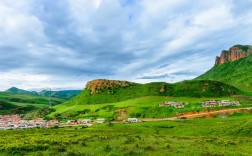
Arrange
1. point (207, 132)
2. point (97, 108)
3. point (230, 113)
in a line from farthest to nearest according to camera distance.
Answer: point (97, 108)
point (230, 113)
point (207, 132)

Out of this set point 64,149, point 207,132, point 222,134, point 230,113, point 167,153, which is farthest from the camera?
point 230,113

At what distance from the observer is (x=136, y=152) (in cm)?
3681

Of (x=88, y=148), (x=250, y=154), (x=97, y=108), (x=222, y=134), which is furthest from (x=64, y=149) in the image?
(x=97, y=108)

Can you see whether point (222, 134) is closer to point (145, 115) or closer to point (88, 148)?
point (88, 148)

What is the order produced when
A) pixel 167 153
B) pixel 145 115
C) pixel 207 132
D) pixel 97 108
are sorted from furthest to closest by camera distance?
pixel 97 108 < pixel 145 115 < pixel 207 132 < pixel 167 153

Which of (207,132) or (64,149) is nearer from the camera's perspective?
(64,149)

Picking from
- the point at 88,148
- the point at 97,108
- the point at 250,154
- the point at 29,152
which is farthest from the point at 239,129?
the point at 97,108

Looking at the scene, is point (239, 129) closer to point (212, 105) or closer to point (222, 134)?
point (222, 134)

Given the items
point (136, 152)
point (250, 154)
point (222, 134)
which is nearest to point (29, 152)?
point (136, 152)

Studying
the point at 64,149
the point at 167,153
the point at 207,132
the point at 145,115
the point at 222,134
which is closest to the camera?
the point at 167,153

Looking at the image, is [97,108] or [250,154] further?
[97,108]

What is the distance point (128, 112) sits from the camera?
15438 centimetres

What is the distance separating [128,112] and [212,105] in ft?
168

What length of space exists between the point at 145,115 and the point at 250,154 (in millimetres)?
106521
